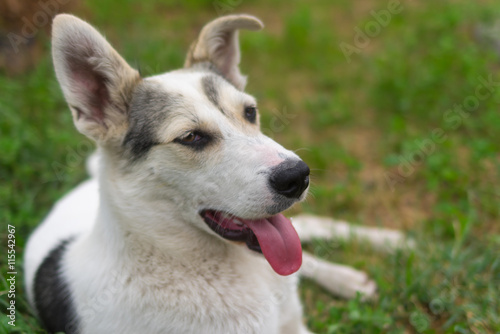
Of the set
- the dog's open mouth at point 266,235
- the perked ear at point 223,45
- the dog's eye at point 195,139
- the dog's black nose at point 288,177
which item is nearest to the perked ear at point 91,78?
the dog's eye at point 195,139

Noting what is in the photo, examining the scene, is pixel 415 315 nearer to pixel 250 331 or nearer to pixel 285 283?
pixel 285 283

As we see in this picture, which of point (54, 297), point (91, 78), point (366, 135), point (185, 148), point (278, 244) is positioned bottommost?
point (366, 135)

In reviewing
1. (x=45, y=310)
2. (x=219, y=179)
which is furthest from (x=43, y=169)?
(x=219, y=179)

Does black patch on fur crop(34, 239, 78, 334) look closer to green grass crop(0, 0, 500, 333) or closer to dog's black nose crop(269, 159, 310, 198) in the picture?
green grass crop(0, 0, 500, 333)

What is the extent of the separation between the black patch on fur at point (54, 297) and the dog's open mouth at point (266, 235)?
1.08 m

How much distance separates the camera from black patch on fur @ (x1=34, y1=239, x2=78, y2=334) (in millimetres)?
2715

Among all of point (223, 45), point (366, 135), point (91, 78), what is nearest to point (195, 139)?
point (91, 78)

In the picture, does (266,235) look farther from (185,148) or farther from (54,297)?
(54,297)

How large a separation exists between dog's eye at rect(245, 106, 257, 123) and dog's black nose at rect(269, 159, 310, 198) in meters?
0.73

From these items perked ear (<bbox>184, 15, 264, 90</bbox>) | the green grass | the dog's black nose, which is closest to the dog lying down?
the dog's black nose

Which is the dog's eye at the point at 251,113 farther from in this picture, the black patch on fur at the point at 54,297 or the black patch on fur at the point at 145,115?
the black patch on fur at the point at 54,297

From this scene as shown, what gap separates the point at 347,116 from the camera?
5984 mm

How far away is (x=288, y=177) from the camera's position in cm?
235

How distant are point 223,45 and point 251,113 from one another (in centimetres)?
79
